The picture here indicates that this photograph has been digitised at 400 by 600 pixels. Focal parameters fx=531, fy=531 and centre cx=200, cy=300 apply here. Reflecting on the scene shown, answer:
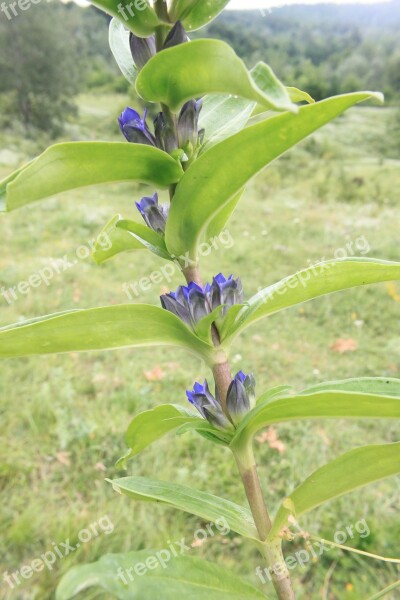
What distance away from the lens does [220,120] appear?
654 millimetres

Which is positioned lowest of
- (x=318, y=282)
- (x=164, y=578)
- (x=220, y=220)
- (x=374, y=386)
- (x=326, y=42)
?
(x=164, y=578)

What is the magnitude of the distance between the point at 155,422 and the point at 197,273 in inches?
8.1

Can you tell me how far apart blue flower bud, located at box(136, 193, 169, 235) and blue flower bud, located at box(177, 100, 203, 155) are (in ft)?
0.26

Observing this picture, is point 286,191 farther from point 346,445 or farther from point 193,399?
point 193,399

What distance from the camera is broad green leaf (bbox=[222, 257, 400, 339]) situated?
0.62 m

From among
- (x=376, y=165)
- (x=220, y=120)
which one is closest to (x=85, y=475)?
(x=220, y=120)

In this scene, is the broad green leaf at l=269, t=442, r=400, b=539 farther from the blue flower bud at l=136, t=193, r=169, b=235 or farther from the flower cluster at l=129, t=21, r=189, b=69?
the flower cluster at l=129, t=21, r=189, b=69

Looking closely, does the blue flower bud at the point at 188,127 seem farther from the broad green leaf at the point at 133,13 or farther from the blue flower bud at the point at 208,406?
the blue flower bud at the point at 208,406

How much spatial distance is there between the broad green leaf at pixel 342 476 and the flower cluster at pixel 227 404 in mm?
128

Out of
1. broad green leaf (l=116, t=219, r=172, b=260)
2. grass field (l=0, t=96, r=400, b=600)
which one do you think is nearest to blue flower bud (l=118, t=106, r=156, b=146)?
broad green leaf (l=116, t=219, r=172, b=260)

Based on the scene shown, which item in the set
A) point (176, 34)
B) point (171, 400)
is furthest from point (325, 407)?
point (171, 400)

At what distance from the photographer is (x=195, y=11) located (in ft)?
1.88

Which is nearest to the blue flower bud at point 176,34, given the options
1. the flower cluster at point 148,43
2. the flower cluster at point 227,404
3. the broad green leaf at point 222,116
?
the flower cluster at point 148,43

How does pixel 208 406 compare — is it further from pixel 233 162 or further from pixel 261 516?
pixel 233 162
